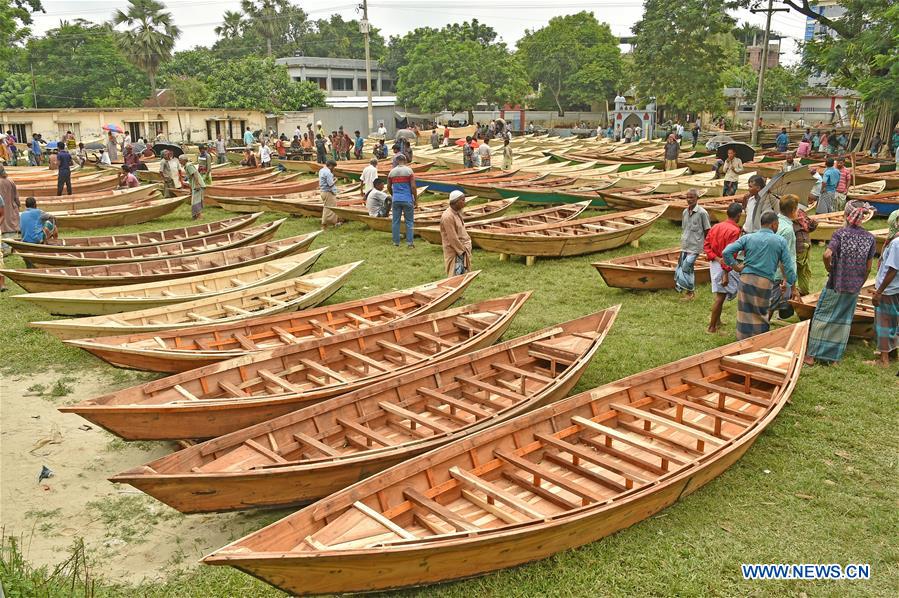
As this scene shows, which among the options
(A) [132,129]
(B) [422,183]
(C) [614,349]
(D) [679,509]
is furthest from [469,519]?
(A) [132,129]

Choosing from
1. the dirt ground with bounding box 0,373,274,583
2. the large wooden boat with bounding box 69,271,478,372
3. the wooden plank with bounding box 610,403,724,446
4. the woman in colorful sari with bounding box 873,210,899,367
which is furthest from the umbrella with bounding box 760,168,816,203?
the dirt ground with bounding box 0,373,274,583

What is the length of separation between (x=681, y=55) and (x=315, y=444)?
138ft

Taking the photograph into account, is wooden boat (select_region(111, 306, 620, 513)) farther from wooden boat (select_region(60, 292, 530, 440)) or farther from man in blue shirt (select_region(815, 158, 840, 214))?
man in blue shirt (select_region(815, 158, 840, 214))

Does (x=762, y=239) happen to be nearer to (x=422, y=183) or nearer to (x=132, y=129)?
(x=422, y=183)

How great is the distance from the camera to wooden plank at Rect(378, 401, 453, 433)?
5870 mm

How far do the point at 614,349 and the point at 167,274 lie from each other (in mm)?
7203

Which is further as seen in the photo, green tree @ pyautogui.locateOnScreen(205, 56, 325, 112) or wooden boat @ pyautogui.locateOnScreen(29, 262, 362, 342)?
green tree @ pyautogui.locateOnScreen(205, 56, 325, 112)

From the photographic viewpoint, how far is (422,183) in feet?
71.6

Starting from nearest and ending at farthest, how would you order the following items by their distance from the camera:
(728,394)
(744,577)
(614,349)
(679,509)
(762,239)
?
(744,577) < (679,509) < (728,394) < (762,239) < (614,349)

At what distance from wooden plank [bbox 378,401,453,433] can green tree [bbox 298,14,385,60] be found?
239 feet

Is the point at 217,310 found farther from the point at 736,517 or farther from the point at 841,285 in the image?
the point at 841,285

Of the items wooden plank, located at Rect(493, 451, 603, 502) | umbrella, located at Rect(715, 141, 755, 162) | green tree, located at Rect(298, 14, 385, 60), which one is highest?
green tree, located at Rect(298, 14, 385, 60)

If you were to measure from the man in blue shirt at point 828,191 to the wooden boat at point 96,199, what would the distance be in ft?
60.5

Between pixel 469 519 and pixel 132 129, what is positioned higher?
pixel 132 129
